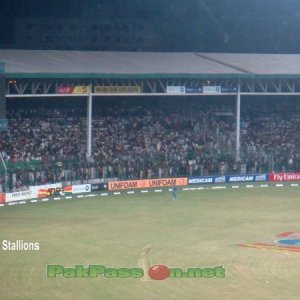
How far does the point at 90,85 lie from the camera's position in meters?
52.2

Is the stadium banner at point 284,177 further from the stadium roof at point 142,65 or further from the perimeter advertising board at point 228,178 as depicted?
the stadium roof at point 142,65

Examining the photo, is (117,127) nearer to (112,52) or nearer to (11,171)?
(112,52)

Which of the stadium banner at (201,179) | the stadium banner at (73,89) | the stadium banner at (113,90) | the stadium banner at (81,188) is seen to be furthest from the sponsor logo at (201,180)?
the stadium banner at (73,89)

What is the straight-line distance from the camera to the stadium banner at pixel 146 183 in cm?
5119

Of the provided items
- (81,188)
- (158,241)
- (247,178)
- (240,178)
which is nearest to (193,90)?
(240,178)

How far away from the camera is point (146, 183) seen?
172ft

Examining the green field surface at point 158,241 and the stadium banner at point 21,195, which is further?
the stadium banner at point 21,195

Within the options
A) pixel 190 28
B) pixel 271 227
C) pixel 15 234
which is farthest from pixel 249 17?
pixel 15 234

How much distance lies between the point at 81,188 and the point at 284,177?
1413 centimetres

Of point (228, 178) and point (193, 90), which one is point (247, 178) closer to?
point (228, 178)

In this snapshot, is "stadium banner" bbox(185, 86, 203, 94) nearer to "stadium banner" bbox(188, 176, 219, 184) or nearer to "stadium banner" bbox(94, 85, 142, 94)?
"stadium banner" bbox(94, 85, 142, 94)

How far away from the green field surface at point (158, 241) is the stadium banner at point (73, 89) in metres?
6.24

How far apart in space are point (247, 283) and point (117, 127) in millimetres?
31192

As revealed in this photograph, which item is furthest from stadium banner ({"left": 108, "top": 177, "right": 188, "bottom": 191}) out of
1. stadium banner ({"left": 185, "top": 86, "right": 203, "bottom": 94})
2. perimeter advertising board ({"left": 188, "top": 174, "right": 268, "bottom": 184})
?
stadium banner ({"left": 185, "top": 86, "right": 203, "bottom": 94})
